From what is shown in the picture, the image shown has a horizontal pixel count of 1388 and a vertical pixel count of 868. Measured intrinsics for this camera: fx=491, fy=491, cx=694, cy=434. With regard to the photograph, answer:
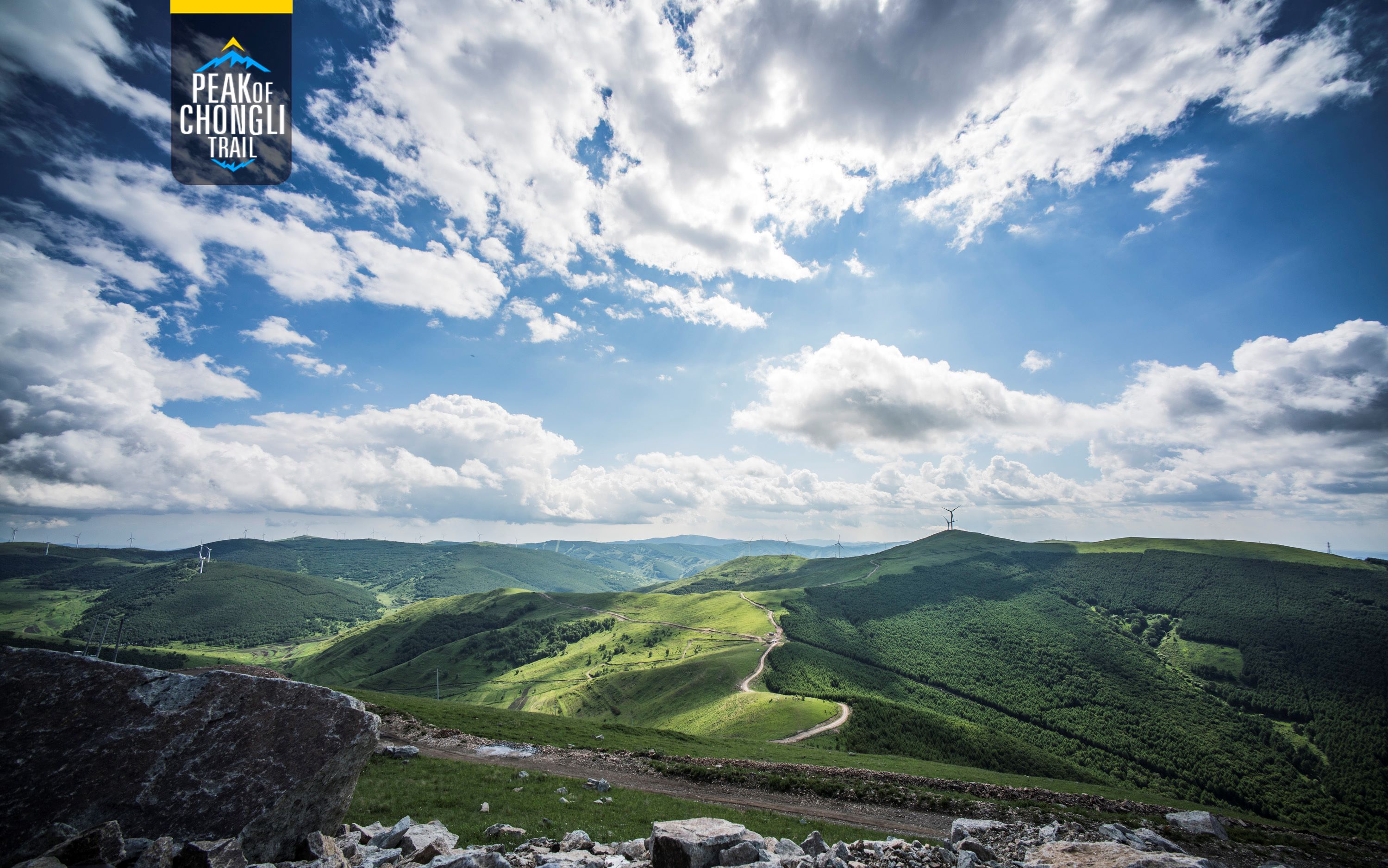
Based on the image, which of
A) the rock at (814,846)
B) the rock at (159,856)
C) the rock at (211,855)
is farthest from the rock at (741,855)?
the rock at (159,856)

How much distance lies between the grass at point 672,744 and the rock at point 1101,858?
27229mm

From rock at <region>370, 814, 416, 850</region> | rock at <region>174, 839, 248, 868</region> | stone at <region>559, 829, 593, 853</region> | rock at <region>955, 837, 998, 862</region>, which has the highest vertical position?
rock at <region>174, 839, 248, 868</region>

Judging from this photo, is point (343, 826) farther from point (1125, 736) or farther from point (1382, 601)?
point (1382, 601)

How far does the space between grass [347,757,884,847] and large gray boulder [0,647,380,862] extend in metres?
6.01

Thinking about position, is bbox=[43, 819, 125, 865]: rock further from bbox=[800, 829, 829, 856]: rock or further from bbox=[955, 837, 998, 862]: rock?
bbox=[955, 837, 998, 862]: rock

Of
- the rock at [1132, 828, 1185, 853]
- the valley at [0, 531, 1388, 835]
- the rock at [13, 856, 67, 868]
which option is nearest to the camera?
the rock at [13, 856, 67, 868]

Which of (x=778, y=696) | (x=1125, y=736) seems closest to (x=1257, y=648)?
(x=1125, y=736)

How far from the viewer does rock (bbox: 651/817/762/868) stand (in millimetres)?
12500

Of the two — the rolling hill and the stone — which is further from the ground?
the stone

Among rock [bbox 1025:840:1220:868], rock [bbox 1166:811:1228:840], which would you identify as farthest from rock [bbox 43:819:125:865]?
rock [bbox 1166:811:1228:840]

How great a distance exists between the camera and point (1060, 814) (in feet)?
88.1

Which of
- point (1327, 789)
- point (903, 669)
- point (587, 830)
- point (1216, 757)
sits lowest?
point (1327, 789)

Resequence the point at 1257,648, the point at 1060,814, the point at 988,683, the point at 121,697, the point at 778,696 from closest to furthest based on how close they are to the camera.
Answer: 1. the point at 121,697
2. the point at 1060,814
3. the point at 778,696
4. the point at 988,683
5. the point at 1257,648

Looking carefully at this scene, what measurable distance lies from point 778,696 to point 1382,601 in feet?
908
